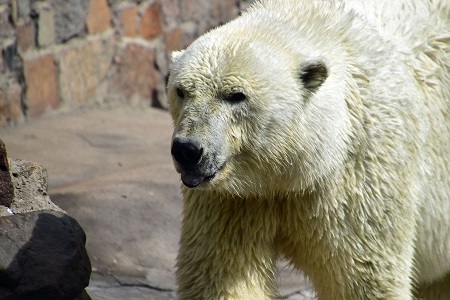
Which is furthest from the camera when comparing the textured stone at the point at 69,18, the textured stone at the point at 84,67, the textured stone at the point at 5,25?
the textured stone at the point at 84,67

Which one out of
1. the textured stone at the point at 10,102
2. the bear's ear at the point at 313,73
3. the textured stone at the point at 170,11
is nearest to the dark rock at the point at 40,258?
the bear's ear at the point at 313,73

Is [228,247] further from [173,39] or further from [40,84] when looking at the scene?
[173,39]

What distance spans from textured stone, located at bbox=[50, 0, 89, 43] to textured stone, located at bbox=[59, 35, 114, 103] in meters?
0.10

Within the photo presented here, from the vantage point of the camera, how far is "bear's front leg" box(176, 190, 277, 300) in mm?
2904

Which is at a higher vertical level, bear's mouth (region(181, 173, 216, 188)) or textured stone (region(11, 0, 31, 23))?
bear's mouth (region(181, 173, 216, 188))

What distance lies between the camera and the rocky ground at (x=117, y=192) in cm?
416

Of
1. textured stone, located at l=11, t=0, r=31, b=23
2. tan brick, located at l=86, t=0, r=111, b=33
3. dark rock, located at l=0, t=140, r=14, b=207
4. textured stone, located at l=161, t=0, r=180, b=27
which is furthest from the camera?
textured stone, located at l=161, t=0, r=180, b=27

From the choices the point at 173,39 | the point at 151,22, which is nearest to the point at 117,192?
the point at 151,22

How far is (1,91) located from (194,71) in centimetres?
311

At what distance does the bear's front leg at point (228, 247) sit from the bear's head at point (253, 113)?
0.15 metres

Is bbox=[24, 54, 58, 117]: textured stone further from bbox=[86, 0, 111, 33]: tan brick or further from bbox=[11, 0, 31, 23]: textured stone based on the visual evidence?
bbox=[86, 0, 111, 33]: tan brick

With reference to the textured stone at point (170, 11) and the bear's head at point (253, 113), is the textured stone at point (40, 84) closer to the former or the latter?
the textured stone at point (170, 11)

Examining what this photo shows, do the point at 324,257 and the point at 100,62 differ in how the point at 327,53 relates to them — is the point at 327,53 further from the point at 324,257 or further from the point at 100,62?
the point at 100,62

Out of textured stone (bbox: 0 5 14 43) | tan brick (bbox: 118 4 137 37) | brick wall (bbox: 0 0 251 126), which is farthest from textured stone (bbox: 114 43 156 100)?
textured stone (bbox: 0 5 14 43)
